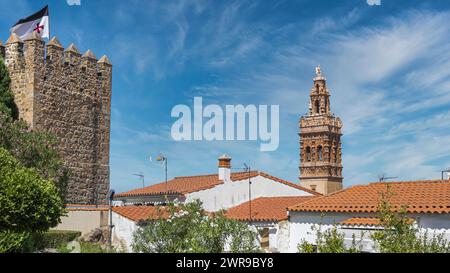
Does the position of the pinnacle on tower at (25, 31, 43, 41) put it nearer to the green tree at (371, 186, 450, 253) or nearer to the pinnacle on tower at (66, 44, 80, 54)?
the pinnacle on tower at (66, 44, 80, 54)

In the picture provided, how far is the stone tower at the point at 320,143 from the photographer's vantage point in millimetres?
63062

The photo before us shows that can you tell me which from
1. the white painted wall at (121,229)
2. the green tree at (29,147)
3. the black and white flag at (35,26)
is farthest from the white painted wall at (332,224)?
the black and white flag at (35,26)

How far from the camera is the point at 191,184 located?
97.1 ft

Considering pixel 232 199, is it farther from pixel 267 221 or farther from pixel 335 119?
pixel 335 119

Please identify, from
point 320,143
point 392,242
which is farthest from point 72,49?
point 320,143

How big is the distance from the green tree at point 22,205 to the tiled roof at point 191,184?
985cm

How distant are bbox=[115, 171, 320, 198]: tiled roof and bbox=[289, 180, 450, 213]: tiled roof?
24.0 feet

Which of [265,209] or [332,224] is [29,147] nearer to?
[265,209]

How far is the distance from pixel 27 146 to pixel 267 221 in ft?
33.3

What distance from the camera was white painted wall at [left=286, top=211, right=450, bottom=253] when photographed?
1558 centimetres

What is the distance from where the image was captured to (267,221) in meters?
22.5

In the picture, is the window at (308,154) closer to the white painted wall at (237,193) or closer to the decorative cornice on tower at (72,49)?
the white painted wall at (237,193)

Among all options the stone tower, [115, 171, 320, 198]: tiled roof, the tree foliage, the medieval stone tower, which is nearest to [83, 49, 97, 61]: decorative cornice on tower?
the medieval stone tower
